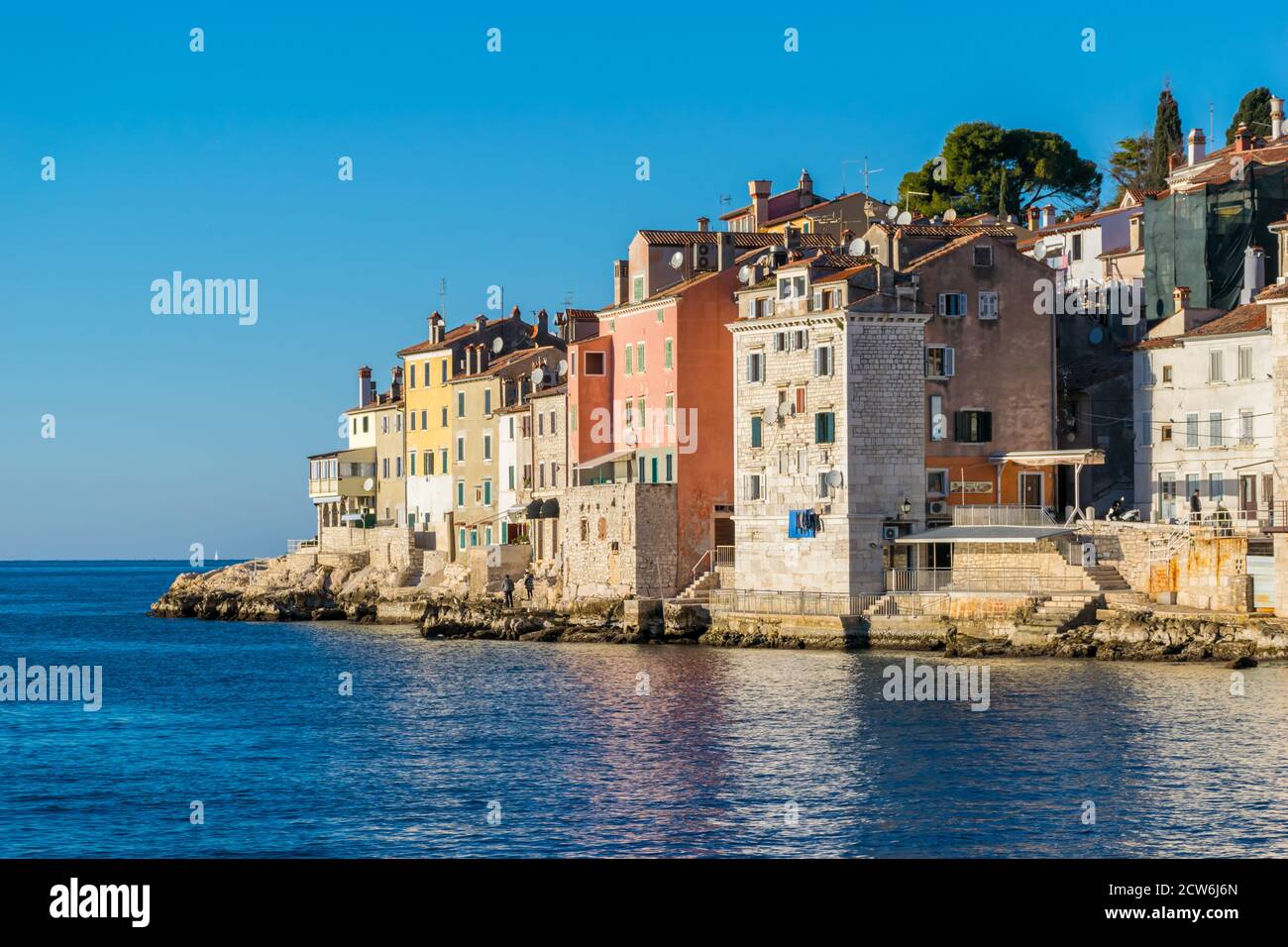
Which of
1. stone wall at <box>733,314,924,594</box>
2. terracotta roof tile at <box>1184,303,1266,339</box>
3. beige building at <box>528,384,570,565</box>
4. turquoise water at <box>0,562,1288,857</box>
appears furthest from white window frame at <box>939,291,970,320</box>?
beige building at <box>528,384,570,565</box>

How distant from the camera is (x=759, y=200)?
82.0 m

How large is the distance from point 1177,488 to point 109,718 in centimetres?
3666

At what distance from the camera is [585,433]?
78125 mm

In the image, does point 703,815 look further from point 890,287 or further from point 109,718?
point 890,287

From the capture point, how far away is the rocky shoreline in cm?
5166

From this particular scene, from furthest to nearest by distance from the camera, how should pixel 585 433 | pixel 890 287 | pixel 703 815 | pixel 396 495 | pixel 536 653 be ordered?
pixel 396 495 < pixel 585 433 < pixel 536 653 < pixel 890 287 < pixel 703 815

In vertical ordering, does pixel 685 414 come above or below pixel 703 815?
above

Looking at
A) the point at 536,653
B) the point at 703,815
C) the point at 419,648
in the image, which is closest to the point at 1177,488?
the point at 536,653

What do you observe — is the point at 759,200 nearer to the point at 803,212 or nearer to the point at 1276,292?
the point at 803,212

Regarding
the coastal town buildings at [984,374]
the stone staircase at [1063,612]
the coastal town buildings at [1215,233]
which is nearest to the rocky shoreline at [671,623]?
the stone staircase at [1063,612]

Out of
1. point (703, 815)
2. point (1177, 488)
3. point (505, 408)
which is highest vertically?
point (505, 408)

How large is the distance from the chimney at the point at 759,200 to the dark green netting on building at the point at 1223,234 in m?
18.7

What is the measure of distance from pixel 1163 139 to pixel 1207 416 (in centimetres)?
4647

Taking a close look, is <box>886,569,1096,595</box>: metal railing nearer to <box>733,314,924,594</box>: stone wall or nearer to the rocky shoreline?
<box>733,314,924,594</box>: stone wall
